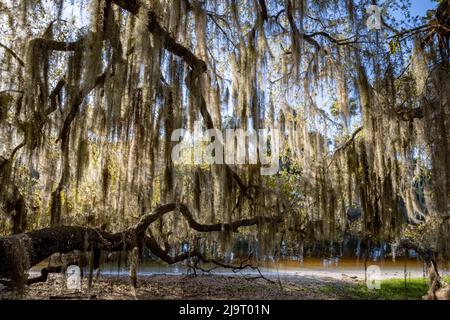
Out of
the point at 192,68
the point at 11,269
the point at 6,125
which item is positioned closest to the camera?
the point at 11,269

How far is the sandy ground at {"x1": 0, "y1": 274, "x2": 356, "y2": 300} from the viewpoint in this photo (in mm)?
8036

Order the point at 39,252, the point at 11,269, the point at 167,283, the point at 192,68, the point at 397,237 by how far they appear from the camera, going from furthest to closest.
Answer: the point at 167,283
the point at 397,237
the point at 192,68
the point at 39,252
the point at 11,269

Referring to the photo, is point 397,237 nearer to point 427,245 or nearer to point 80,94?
point 427,245

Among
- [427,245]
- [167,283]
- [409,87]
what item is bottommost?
[167,283]

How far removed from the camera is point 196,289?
9766mm

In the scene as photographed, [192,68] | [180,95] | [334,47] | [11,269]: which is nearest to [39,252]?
[11,269]

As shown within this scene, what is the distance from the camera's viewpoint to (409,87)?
540 centimetres

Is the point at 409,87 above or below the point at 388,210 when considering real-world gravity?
above

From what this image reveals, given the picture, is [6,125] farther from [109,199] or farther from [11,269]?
[11,269]

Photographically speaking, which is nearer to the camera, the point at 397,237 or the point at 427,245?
the point at 397,237

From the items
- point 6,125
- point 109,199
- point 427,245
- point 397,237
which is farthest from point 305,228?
point 6,125

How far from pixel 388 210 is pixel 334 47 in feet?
8.28

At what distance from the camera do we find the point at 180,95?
14.8ft

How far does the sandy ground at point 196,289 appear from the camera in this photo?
8036 millimetres
